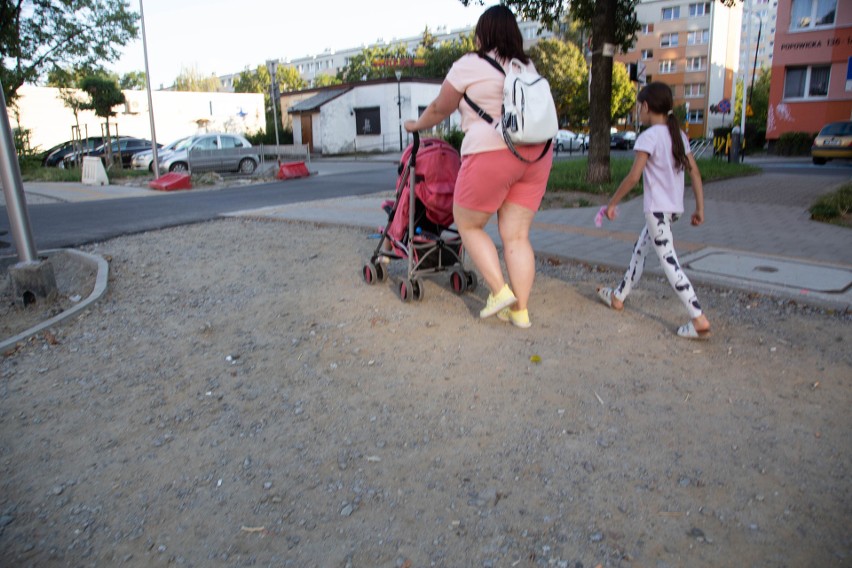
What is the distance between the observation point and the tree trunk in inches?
477

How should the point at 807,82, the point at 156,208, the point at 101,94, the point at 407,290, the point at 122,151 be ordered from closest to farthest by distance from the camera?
the point at 407,290 < the point at 156,208 < the point at 101,94 < the point at 122,151 < the point at 807,82

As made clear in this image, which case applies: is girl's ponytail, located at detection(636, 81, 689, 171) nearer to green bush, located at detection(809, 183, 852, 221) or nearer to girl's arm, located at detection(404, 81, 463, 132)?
girl's arm, located at detection(404, 81, 463, 132)

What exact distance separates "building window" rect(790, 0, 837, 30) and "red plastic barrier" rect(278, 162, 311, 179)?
83.9 feet

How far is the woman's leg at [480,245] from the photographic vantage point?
448 centimetres

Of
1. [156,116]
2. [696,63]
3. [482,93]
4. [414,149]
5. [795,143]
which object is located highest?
[696,63]

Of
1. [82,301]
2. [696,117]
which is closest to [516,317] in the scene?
[82,301]

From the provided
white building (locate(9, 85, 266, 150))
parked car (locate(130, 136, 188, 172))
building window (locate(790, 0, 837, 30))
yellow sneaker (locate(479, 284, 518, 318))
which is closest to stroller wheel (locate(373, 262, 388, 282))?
yellow sneaker (locate(479, 284, 518, 318))

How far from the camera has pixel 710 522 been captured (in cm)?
245

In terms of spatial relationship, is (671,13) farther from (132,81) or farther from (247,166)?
(247,166)

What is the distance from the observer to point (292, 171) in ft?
71.7

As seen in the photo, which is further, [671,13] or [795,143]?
[671,13]

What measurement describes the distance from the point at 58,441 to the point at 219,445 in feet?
2.74

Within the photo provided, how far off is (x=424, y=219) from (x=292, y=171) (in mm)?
17394

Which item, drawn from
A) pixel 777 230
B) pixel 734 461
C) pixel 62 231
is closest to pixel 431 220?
pixel 734 461
